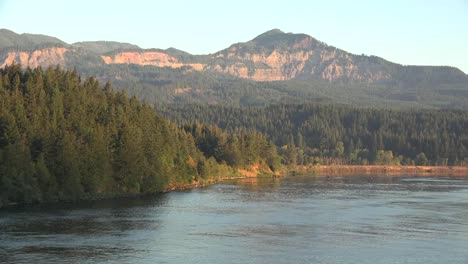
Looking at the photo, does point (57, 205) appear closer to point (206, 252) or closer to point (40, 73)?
point (206, 252)

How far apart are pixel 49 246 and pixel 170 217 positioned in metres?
32.6

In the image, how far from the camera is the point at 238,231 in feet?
344

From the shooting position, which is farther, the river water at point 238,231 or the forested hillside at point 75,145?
the forested hillside at point 75,145

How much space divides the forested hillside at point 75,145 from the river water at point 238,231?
7.34m

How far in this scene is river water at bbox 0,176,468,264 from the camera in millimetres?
84875

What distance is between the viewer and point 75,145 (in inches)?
5778

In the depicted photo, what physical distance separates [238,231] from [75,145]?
5322cm

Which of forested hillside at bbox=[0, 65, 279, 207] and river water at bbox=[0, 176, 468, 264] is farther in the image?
forested hillside at bbox=[0, 65, 279, 207]

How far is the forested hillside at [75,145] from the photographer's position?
13375 cm

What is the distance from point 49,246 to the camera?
87938 millimetres

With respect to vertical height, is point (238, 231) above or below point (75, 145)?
below

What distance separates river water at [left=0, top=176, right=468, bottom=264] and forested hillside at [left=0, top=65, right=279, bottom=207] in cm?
734

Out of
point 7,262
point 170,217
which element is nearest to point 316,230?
point 170,217

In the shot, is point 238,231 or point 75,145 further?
point 75,145
